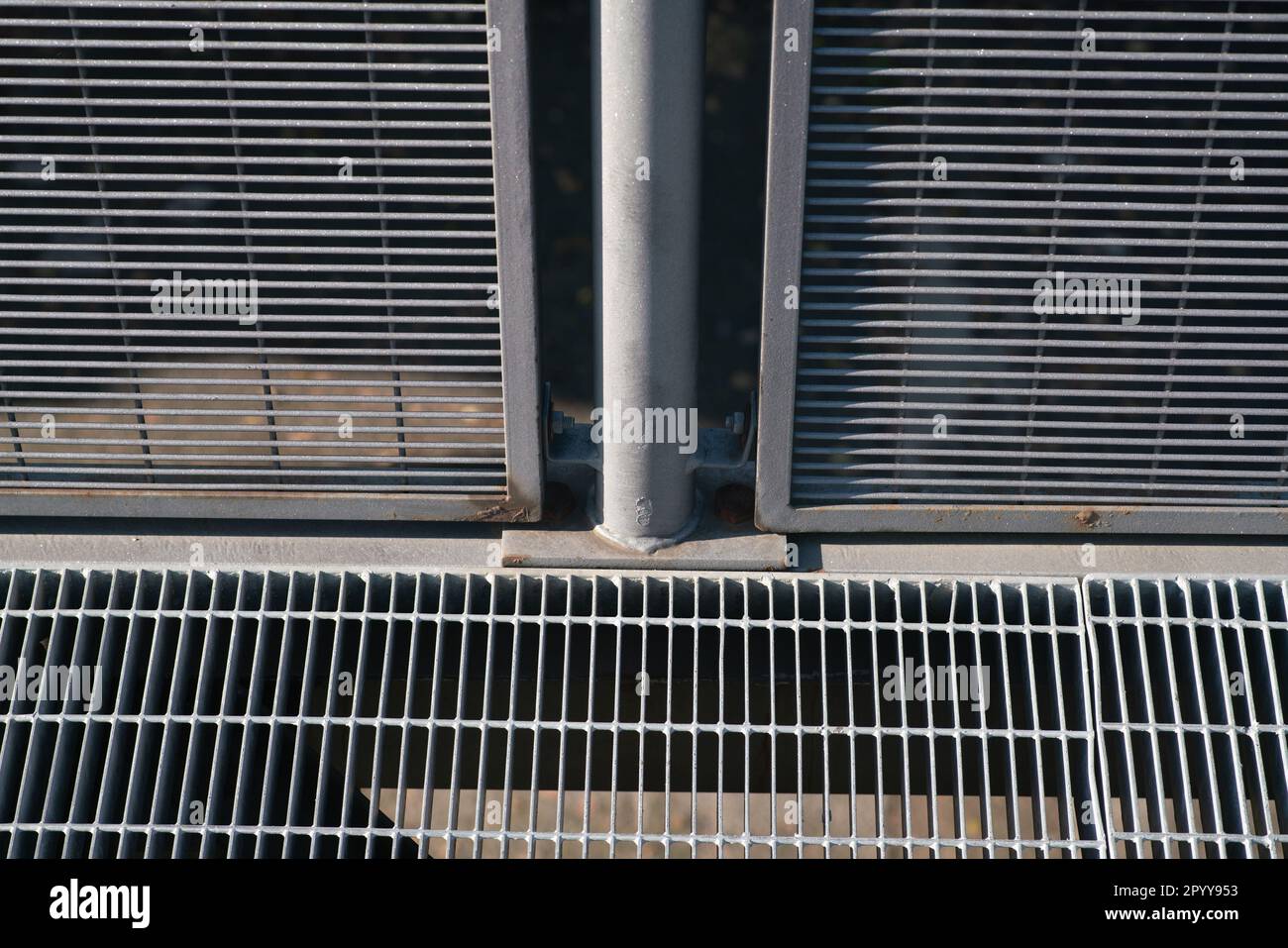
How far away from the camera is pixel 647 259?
9.58 feet

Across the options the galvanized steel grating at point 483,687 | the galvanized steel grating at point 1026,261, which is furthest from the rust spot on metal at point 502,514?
the galvanized steel grating at point 1026,261

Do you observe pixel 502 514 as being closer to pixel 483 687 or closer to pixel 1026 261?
pixel 483 687

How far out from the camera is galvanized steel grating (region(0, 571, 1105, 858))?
3078mm

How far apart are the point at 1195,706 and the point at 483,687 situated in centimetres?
196

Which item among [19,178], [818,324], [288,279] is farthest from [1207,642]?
[19,178]

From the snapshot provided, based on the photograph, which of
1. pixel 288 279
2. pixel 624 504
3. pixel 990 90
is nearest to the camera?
pixel 990 90

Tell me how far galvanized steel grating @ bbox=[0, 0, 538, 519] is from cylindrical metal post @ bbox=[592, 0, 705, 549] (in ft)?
0.73

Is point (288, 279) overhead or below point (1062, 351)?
overhead

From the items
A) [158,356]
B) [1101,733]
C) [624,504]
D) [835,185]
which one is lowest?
[1101,733]

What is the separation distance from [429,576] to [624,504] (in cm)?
58

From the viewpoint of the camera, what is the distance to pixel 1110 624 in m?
3.25

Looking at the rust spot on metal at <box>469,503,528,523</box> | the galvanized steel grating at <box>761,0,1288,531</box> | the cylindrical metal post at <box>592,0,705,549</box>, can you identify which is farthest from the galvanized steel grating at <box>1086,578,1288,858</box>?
the rust spot on metal at <box>469,503,528,523</box>

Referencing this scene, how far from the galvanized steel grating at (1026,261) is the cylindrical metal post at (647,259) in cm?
22

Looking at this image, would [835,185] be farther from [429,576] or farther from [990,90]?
[429,576]
